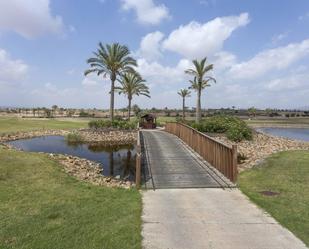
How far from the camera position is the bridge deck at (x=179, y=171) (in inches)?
453

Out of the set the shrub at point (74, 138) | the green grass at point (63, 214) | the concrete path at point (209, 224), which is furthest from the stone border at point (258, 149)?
the shrub at point (74, 138)

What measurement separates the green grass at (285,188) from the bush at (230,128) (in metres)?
12.2

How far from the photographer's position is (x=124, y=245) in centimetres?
624

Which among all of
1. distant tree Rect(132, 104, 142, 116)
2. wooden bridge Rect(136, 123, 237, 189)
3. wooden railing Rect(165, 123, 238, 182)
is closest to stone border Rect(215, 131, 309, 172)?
wooden railing Rect(165, 123, 238, 182)

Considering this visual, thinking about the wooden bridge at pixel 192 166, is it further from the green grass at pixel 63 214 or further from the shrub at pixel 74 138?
the shrub at pixel 74 138

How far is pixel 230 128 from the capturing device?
3059cm

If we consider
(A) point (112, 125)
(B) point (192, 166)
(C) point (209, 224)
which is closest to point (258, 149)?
(B) point (192, 166)

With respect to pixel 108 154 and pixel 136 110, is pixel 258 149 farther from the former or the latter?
pixel 136 110

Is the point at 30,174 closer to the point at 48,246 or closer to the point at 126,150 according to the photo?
the point at 48,246

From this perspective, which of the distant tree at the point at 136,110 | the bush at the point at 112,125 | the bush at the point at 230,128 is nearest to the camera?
the bush at the point at 230,128

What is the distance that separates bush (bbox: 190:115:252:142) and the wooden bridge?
10281 mm

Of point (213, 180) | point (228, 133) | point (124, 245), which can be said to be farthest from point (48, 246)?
point (228, 133)

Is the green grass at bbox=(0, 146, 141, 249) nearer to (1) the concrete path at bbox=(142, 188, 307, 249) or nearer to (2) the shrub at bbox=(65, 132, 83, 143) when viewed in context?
(1) the concrete path at bbox=(142, 188, 307, 249)

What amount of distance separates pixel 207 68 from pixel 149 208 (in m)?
38.8
